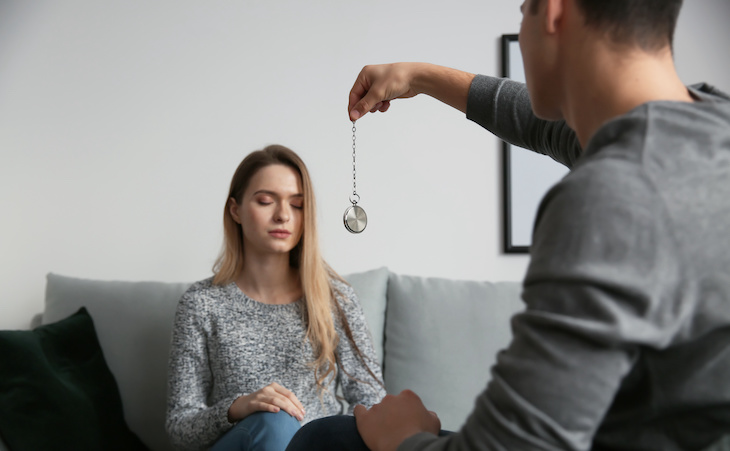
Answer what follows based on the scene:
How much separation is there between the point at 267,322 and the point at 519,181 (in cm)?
116

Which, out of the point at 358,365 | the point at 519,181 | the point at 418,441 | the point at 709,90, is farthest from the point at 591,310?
the point at 519,181

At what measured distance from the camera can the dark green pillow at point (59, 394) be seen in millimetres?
1780

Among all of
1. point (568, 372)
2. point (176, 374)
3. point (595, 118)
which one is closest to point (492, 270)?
point (176, 374)

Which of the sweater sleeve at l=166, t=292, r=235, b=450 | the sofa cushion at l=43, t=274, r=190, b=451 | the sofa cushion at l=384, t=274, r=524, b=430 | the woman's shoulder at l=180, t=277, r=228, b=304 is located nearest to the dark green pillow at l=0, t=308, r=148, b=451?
the sofa cushion at l=43, t=274, r=190, b=451

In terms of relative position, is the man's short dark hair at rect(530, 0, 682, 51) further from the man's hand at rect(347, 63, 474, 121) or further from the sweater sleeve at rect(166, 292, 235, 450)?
the sweater sleeve at rect(166, 292, 235, 450)

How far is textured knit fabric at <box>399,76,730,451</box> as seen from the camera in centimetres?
50

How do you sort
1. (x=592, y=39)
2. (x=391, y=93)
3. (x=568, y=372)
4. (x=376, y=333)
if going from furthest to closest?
1. (x=376, y=333)
2. (x=391, y=93)
3. (x=592, y=39)
4. (x=568, y=372)

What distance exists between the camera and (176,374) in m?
1.85

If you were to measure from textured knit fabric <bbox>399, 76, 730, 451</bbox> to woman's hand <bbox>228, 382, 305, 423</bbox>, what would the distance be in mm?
1096

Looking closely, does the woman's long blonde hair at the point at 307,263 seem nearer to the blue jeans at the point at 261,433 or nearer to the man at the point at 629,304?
the blue jeans at the point at 261,433

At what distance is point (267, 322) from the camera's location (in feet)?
6.40

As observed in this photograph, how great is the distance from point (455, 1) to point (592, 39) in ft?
6.47

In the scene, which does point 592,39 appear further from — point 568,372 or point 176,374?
point 176,374

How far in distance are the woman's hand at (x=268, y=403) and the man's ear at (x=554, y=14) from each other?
3.91ft
